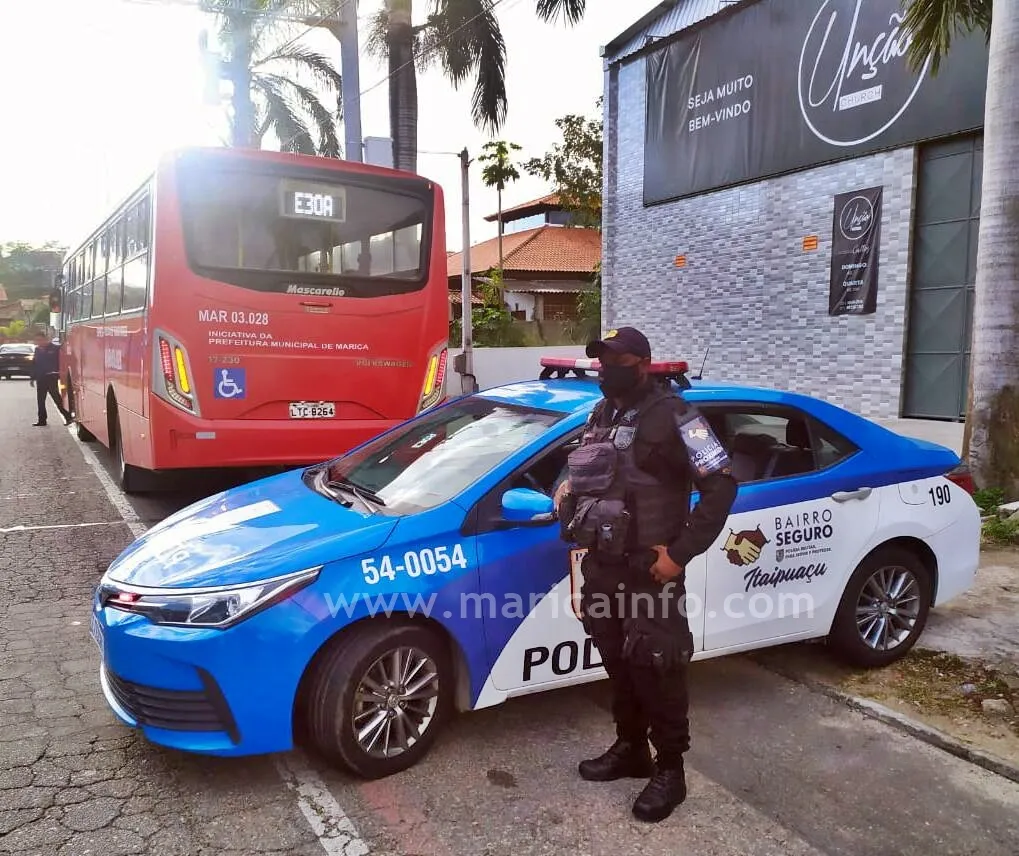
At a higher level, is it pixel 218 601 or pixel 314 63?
pixel 314 63

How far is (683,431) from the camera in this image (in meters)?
2.91

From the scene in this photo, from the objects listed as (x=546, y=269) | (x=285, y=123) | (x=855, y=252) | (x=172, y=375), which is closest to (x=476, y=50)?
(x=855, y=252)

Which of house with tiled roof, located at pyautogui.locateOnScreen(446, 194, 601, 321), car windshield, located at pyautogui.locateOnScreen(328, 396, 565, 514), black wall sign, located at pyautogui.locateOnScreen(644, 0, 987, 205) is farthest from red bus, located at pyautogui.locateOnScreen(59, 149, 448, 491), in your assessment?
house with tiled roof, located at pyautogui.locateOnScreen(446, 194, 601, 321)

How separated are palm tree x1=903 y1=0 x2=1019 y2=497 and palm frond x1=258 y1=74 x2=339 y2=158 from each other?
67.8 feet

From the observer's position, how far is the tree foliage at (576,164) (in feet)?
97.1

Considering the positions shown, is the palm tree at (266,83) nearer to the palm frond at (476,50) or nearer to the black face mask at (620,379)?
the palm frond at (476,50)

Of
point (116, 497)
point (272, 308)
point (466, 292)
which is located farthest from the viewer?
point (466, 292)

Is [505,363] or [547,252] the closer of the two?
[505,363]

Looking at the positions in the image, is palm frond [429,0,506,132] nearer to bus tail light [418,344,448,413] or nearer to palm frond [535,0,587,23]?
palm frond [535,0,587,23]

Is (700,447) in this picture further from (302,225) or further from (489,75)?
(489,75)

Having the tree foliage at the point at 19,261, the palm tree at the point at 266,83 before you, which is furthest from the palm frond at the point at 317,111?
the tree foliage at the point at 19,261

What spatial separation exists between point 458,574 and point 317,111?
24.6 m

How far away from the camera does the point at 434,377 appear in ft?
26.0

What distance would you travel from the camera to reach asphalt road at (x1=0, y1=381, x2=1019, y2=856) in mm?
2852
